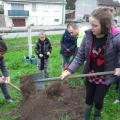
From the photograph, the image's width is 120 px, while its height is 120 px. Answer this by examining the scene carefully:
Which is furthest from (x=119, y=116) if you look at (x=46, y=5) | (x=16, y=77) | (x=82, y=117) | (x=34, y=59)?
(x=46, y=5)

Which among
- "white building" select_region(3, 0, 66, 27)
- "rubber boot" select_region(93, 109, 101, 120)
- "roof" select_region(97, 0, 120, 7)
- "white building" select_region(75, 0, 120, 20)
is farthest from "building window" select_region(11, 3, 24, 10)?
"rubber boot" select_region(93, 109, 101, 120)

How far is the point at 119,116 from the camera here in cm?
416

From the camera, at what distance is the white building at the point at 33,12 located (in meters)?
43.7

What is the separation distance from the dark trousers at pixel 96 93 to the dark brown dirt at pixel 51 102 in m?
0.63

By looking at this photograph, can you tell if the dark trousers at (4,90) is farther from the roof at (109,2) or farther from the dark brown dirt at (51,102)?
the roof at (109,2)

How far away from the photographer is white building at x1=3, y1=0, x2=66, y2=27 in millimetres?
43656

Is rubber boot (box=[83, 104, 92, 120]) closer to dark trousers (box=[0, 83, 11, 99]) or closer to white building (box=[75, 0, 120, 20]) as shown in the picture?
dark trousers (box=[0, 83, 11, 99])

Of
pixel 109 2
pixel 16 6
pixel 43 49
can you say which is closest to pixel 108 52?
pixel 43 49

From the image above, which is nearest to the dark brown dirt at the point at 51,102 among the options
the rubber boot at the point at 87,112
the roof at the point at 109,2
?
the rubber boot at the point at 87,112

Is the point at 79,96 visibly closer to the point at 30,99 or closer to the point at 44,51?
the point at 30,99

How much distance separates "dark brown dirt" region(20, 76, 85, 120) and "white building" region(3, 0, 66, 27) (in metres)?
39.1

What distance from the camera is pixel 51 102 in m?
4.57

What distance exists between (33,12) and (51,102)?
4173 cm

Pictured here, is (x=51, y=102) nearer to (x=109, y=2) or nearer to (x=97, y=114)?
(x=97, y=114)
